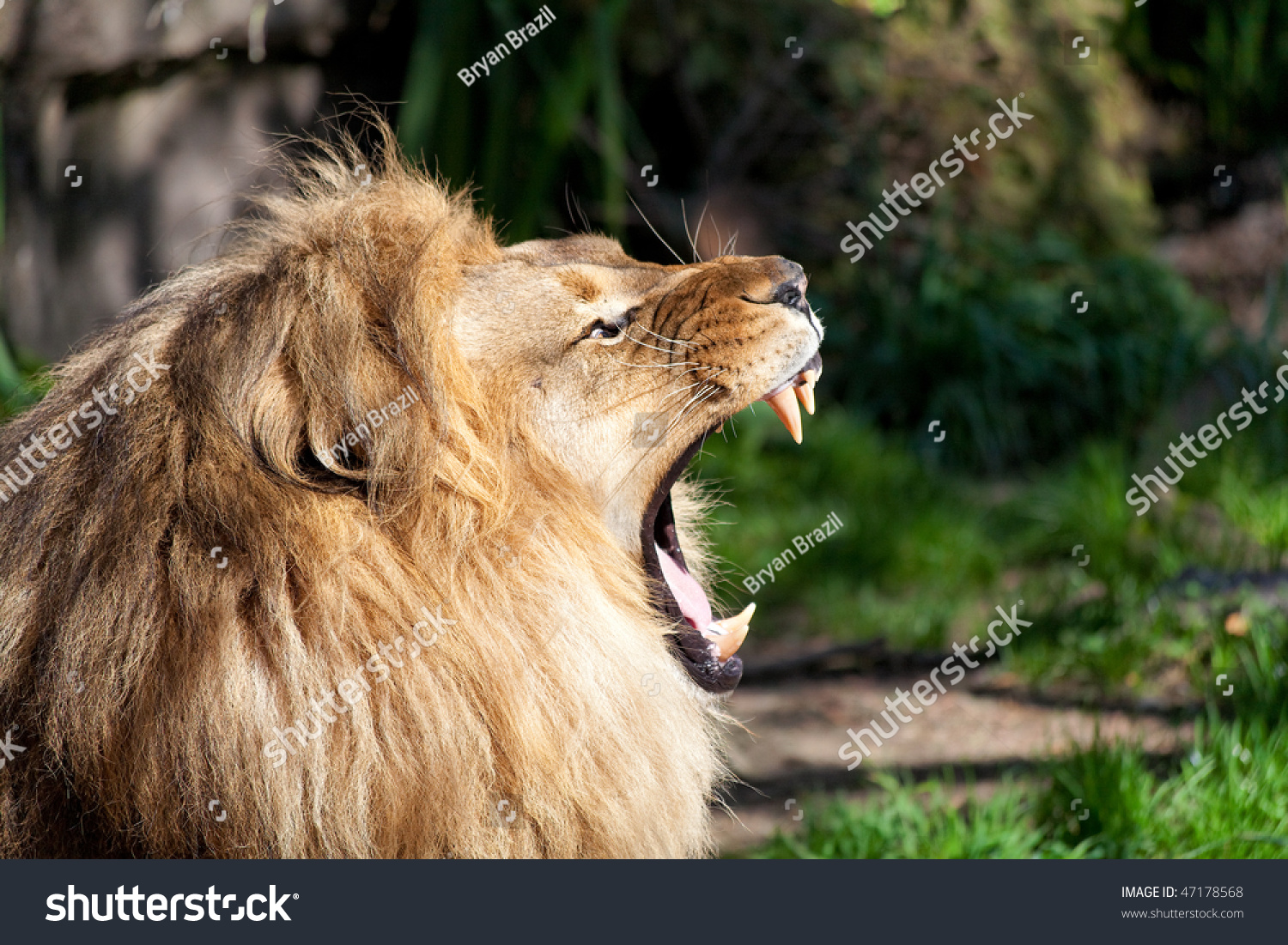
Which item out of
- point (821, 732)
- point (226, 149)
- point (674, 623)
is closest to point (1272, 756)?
point (821, 732)

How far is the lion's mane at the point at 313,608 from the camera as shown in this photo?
1.78 m

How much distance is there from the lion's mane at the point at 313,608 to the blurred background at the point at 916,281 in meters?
0.62

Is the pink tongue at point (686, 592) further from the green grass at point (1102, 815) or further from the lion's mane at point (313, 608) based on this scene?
the green grass at point (1102, 815)

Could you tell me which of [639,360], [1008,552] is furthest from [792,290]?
[1008,552]

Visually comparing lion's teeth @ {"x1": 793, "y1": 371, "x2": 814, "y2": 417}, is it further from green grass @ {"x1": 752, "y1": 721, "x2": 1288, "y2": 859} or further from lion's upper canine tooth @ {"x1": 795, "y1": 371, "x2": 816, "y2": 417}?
green grass @ {"x1": 752, "y1": 721, "x2": 1288, "y2": 859}

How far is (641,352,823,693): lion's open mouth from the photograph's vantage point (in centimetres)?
223

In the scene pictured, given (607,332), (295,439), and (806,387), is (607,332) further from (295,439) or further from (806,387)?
(295,439)

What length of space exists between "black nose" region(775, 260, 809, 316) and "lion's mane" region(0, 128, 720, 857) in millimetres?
549

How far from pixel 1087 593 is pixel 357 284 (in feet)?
10.4

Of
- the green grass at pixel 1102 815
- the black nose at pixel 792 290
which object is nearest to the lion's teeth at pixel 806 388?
the black nose at pixel 792 290

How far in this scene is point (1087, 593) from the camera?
13.9 feet

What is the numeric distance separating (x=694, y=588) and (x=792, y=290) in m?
0.61

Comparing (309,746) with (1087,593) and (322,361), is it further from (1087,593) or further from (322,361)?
(1087,593)

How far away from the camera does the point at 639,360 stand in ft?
7.05
